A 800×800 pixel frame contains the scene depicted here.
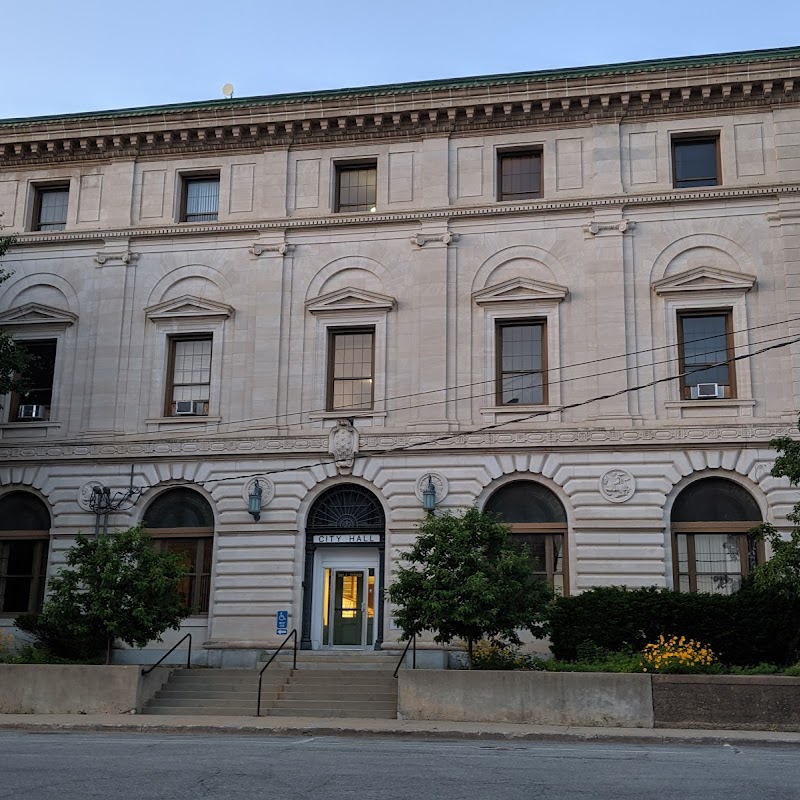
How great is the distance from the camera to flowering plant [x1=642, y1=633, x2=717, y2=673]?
20672mm

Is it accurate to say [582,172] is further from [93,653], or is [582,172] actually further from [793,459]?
[93,653]

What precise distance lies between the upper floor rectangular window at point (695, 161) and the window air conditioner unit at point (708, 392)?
235 inches

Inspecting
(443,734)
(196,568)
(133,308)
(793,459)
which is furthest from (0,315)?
(793,459)

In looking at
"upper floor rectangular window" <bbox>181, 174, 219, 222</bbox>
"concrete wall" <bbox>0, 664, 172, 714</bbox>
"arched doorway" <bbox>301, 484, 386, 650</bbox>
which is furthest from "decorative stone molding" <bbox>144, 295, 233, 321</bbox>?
"concrete wall" <bbox>0, 664, 172, 714</bbox>

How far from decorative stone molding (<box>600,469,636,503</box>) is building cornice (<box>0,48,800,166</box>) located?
10.3m

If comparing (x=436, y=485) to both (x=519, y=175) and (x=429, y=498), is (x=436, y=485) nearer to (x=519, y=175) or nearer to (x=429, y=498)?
(x=429, y=498)

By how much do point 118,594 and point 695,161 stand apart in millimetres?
19698

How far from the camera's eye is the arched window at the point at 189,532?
29625 millimetres

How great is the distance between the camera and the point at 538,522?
2822cm

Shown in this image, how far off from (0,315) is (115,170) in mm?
5727

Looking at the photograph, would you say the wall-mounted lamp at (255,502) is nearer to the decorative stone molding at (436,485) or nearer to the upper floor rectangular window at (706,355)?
the decorative stone molding at (436,485)

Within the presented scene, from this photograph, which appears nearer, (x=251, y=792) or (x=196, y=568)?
(x=251, y=792)

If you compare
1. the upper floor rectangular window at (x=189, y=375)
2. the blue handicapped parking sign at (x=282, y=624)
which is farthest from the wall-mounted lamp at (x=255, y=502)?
the upper floor rectangular window at (x=189, y=375)

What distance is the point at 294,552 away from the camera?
28953mm
